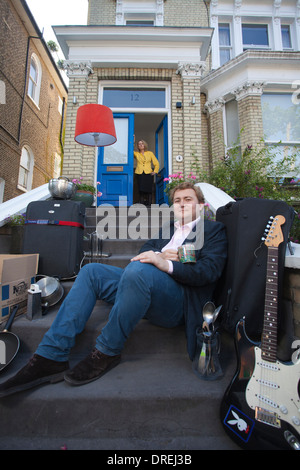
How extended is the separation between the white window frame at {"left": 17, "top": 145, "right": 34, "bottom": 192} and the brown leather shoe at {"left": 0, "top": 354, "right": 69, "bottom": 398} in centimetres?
876

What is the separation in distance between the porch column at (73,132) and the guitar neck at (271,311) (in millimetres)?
4439

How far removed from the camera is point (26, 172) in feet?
29.6

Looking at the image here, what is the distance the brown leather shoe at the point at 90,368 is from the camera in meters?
1.22

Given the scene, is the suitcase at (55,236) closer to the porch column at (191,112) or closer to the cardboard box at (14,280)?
the cardboard box at (14,280)

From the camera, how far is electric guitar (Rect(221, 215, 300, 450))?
93 cm

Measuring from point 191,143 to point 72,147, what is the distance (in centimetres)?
272

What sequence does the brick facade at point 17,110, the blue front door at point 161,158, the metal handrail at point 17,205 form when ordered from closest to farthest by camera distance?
the metal handrail at point 17,205, the blue front door at point 161,158, the brick facade at point 17,110

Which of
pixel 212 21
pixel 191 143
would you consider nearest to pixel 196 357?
pixel 191 143

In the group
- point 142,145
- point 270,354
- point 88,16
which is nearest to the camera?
point 270,354

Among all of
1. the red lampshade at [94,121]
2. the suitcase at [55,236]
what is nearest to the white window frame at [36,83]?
the red lampshade at [94,121]

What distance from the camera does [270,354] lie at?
3.55 feet

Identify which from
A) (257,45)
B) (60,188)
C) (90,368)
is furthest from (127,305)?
(257,45)

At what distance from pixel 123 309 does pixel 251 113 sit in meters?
6.27
